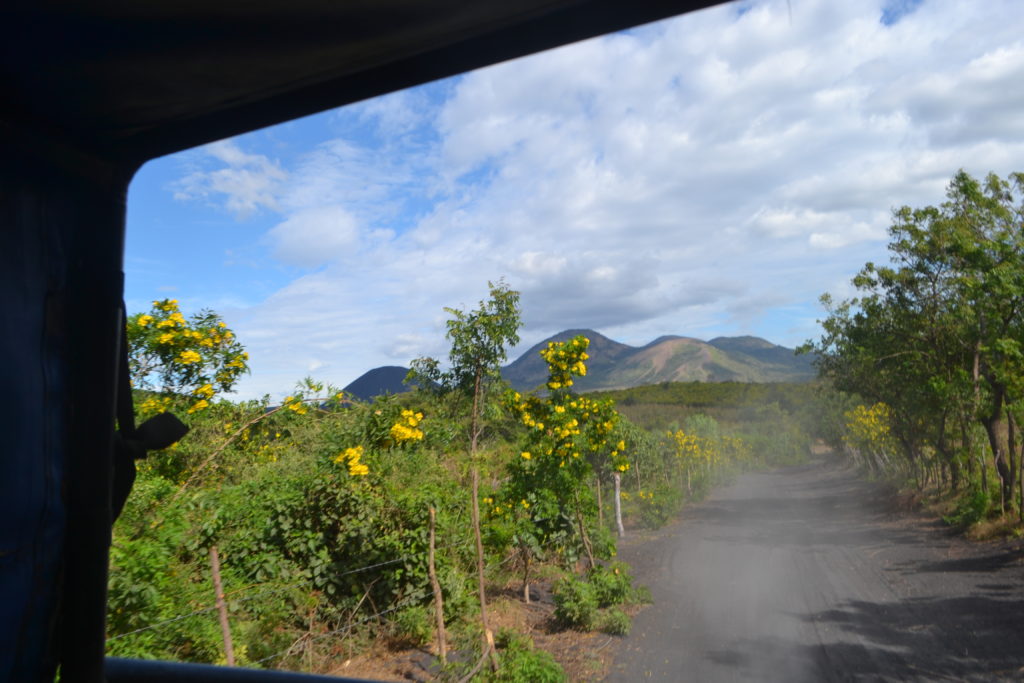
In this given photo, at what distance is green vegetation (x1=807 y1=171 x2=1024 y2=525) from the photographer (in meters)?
10.3

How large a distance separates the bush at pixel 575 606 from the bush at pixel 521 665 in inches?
63.4

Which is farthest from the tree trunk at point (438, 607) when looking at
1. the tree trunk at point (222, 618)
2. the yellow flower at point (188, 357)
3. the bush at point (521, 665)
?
the yellow flower at point (188, 357)

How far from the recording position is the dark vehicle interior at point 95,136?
2.19 ft

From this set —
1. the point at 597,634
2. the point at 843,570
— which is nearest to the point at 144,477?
the point at 597,634

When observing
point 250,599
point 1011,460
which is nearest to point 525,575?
point 250,599

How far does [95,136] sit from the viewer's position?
2.77 feet

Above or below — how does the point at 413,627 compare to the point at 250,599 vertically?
below

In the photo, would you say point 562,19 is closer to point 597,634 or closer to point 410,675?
point 410,675

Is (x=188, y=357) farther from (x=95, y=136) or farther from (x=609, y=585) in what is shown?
(x=609, y=585)

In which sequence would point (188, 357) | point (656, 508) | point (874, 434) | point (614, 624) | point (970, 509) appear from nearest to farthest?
1. point (188, 357)
2. point (614, 624)
3. point (970, 509)
4. point (656, 508)
5. point (874, 434)

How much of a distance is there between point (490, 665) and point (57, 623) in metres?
4.58

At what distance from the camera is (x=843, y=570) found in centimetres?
1059

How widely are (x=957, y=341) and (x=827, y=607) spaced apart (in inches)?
252

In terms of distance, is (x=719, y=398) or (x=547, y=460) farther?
(x=719, y=398)
